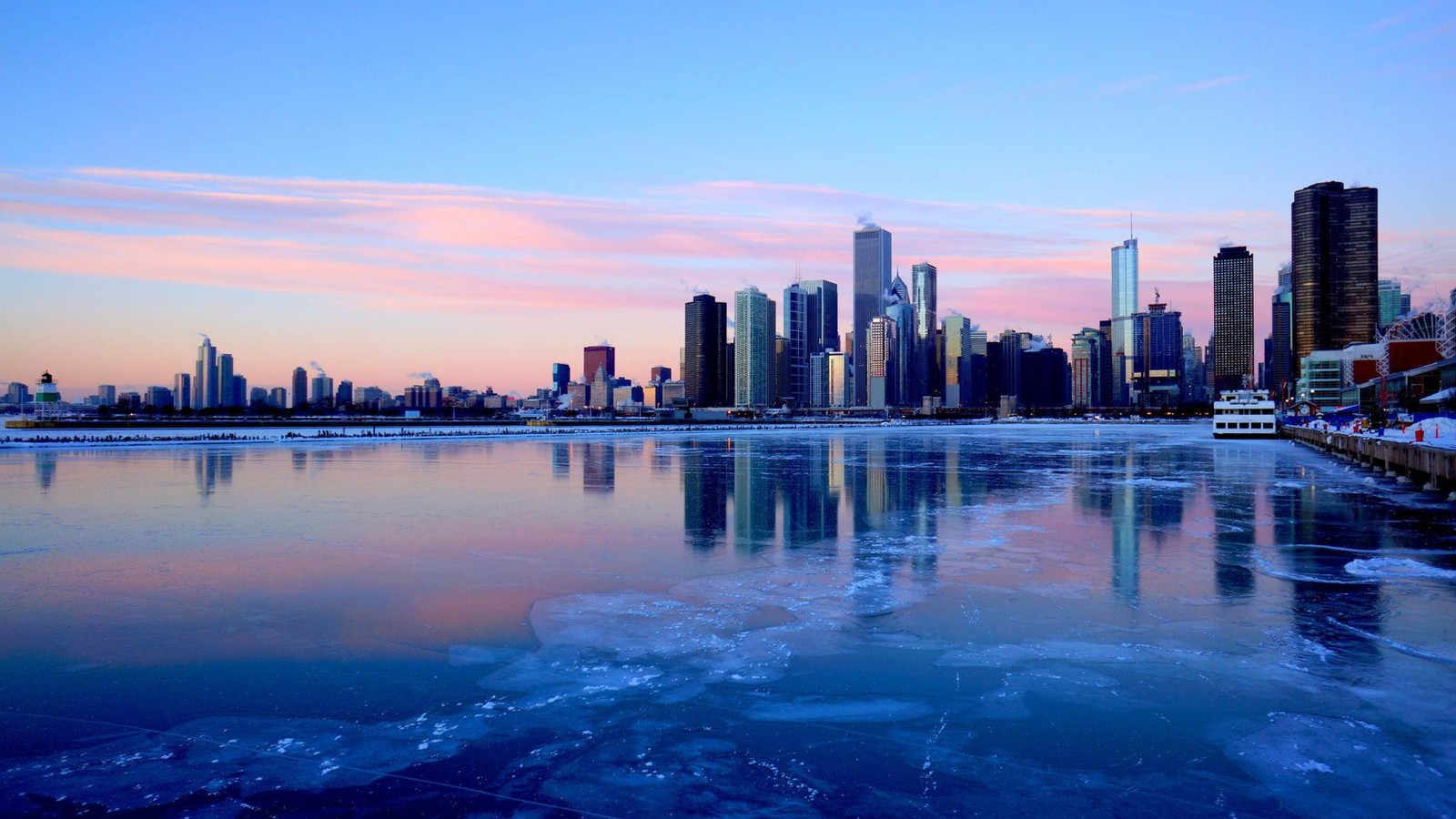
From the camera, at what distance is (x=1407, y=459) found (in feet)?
106

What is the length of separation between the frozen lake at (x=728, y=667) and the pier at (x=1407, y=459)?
11.4 m

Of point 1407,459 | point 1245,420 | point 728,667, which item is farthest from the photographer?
point 1245,420

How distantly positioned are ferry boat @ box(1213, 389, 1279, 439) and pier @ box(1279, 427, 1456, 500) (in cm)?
3891

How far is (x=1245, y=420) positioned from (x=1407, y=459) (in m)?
65.3

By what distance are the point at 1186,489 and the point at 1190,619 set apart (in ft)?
65.0

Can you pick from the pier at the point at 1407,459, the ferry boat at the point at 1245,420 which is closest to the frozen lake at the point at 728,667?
the pier at the point at 1407,459

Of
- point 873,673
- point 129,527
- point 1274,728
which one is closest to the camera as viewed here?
point 1274,728

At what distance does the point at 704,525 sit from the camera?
19016mm

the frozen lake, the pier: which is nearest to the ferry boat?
→ the pier

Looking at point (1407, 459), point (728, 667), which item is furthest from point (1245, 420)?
point (728, 667)

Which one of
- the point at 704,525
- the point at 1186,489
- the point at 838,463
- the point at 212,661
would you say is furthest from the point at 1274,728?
the point at 838,463

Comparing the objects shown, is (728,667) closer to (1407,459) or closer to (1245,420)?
(1407,459)

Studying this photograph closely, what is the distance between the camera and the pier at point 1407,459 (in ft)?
88.1

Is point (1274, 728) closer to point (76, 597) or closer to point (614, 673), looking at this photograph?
point (614, 673)
